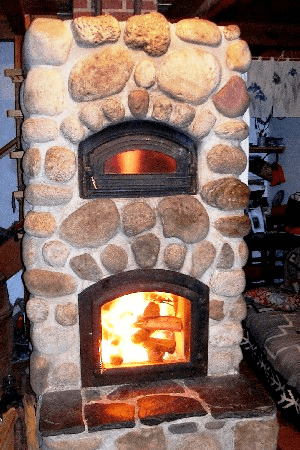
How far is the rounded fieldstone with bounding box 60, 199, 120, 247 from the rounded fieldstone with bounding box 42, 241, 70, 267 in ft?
0.18

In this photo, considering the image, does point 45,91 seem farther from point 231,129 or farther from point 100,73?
point 231,129

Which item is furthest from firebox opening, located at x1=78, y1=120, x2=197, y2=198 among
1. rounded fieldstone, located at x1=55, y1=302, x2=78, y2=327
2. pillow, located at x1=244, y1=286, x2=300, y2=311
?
pillow, located at x1=244, y1=286, x2=300, y2=311

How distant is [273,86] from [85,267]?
3569 mm

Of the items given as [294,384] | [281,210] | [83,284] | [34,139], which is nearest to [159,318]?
[83,284]

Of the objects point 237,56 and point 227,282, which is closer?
point 237,56

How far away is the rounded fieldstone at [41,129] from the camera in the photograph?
2549 millimetres

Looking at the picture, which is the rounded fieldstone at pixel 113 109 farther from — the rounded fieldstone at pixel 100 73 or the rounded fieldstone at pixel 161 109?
the rounded fieldstone at pixel 161 109

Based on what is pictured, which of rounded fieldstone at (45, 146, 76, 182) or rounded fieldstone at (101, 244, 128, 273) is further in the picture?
rounded fieldstone at (101, 244, 128, 273)

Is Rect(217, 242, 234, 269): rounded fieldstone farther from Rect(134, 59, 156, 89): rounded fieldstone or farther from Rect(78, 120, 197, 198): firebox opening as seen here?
Rect(134, 59, 156, 89): rounded fieldstone

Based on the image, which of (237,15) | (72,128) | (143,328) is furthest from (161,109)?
(237,15)

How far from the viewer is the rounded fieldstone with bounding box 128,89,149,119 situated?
2.56m

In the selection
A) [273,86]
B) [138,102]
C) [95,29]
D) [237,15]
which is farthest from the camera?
[273,86]

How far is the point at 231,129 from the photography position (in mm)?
2740

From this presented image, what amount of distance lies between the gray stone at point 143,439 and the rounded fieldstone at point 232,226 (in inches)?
45.3
